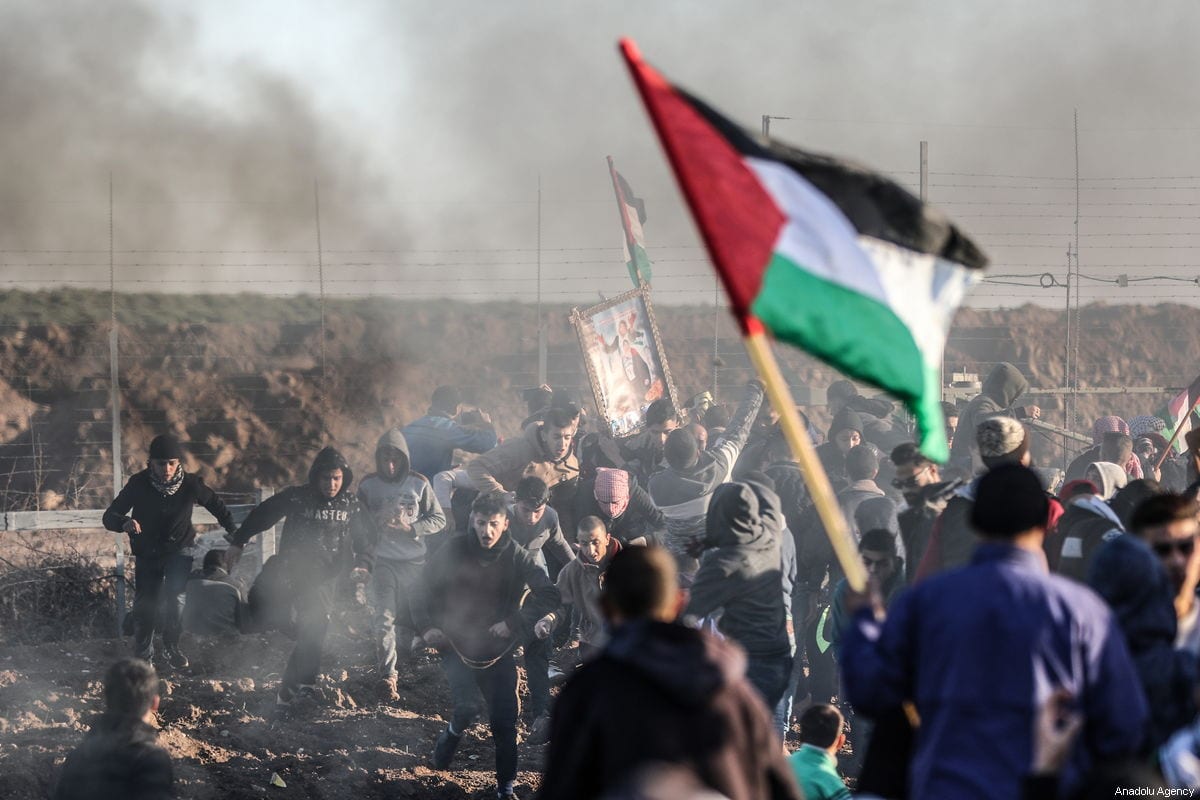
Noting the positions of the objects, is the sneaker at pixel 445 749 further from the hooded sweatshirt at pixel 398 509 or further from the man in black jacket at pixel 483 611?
the hooded sweatshirt at pixel 398 509

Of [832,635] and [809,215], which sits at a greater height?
[809,215]

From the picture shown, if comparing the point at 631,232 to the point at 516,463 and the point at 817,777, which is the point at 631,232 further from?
the point at 817,777

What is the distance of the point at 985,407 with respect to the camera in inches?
436

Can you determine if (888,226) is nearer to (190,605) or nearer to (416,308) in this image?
(190,605)

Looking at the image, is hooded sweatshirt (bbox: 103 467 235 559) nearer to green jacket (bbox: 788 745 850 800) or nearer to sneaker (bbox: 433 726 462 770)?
sneaker (bbox: 433 726 462 770)

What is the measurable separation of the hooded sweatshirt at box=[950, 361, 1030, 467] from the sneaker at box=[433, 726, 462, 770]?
4391 mm

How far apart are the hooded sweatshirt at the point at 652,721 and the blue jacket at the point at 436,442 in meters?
8.29

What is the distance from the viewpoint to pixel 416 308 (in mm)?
28984

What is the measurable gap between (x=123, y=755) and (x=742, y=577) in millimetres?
3250

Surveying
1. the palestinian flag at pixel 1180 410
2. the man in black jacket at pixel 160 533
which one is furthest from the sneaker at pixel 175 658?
the palestinian flag at pixel 1180 410

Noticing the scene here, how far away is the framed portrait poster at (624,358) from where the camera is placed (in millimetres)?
13359

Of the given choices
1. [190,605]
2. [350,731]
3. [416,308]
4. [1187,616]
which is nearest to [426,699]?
[350,731]

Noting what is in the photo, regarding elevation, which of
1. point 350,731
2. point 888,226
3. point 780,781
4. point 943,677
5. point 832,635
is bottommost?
point 350,731

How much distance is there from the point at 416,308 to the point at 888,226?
83.0 ft
